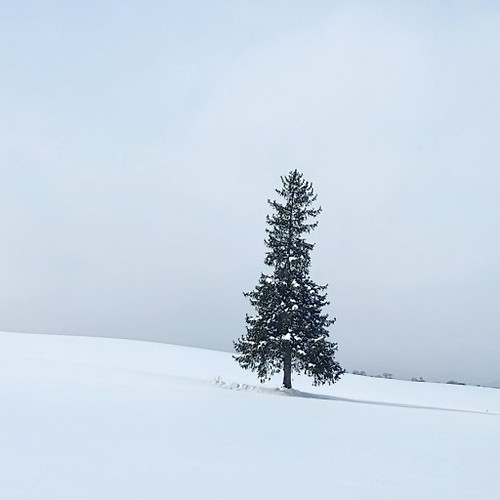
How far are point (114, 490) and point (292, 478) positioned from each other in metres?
2.76

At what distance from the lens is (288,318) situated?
2698cm

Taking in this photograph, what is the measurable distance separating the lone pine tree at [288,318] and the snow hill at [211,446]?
6.15m

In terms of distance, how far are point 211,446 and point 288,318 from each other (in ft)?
55.6

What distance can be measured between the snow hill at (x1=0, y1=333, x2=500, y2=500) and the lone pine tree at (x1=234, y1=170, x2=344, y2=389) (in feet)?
20.2

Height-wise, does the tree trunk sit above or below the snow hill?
above

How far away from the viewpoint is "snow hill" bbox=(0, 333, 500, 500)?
7664mm

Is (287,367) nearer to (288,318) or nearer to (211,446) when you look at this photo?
(288,318)

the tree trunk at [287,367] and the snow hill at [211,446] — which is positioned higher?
the tree trunk at [287,367]

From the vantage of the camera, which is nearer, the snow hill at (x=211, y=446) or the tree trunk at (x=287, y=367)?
the snow hill at (x=211, y=446)

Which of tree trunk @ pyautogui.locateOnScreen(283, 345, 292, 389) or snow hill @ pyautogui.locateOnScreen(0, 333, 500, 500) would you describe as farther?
tree trunk @ pyautogui.locateOnScreen(283, 345, 292, 389)

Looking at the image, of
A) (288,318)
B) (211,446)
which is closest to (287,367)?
(288,318)

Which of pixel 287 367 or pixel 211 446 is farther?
pixel 287 367

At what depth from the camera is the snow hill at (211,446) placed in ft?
25.1

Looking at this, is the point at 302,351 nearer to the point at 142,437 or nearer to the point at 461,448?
the point at 461,448
